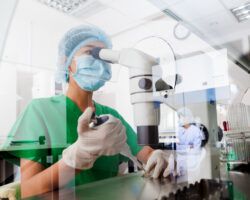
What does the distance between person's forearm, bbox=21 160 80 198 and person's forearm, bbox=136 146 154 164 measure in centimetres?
41

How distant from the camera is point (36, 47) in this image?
126 centimetres

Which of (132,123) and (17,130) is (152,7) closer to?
(132,123)

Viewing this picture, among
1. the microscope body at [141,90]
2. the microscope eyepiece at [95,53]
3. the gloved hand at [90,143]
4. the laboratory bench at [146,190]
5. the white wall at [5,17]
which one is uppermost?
the white wall at [5,17]

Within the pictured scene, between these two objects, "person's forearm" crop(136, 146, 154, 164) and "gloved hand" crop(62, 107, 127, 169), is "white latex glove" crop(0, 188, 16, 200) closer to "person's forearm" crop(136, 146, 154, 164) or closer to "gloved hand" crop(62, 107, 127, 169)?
"gloved hand" crop(62, 107, 127, 169)

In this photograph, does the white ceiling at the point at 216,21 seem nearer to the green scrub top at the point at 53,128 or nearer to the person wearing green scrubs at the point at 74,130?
the person wearing green scrubs at the point at 74,130

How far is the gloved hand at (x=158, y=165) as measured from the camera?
1.43 m

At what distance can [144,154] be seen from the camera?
1.39m

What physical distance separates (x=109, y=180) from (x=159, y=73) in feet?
2.16

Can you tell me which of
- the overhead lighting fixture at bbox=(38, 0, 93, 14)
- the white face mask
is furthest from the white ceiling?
the white face mask

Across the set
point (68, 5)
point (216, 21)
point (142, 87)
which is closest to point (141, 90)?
point (142, 87)

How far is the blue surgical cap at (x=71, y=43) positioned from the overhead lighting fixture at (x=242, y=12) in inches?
55.1

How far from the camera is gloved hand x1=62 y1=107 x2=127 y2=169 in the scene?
119 cm

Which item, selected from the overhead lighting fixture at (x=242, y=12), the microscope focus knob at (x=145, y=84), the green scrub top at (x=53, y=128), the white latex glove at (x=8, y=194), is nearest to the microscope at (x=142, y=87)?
the microscope focus knob at (x=145, y=84)

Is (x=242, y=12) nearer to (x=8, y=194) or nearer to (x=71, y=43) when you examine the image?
(x=71, y=43)
